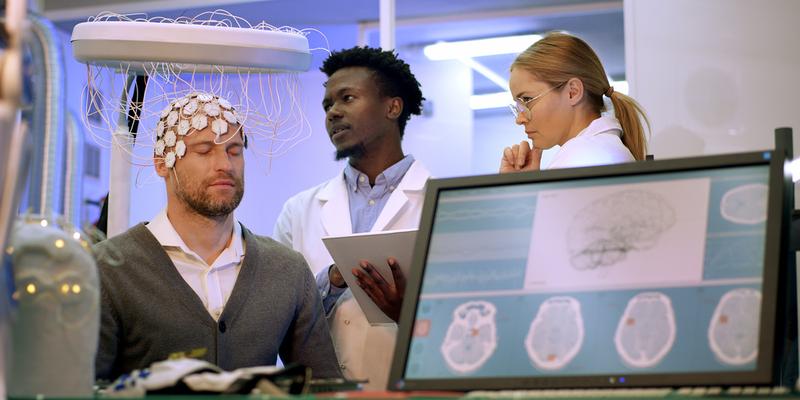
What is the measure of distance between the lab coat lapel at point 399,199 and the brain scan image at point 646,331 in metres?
1.61

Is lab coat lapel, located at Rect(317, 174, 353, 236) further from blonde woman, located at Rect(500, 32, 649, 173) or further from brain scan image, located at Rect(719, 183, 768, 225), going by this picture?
brain scan image, located at Rect(719, 183, 768, 225)

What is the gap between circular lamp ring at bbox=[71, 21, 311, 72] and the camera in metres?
1.87

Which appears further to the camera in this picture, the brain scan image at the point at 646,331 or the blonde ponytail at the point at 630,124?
the blonde ponytail at the point at 630,124

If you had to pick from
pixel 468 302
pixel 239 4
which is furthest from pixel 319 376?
pixel 239 4

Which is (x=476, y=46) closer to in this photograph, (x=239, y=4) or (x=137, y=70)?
(x=239, y=4)

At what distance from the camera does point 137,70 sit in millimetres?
2084

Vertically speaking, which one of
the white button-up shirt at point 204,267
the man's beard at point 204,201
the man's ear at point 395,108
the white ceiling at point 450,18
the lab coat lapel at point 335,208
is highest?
the white ceiling at point 450,18

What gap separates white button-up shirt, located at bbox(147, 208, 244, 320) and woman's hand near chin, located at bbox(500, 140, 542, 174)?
0.70 metres

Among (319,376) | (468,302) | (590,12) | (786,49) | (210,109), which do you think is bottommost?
(319,376)

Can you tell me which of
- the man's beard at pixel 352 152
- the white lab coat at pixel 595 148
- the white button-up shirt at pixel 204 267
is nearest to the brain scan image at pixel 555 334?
the white lab coat at pixel 595 148

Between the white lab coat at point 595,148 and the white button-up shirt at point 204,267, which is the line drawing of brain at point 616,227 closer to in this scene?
the white lab coat at point 595,148

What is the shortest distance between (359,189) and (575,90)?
99 centimetres

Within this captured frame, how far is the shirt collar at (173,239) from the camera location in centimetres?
201

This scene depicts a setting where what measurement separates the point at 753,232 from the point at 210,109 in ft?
4.13
